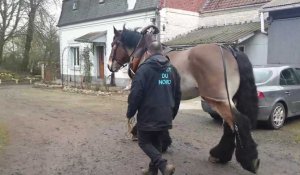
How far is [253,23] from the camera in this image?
736 inches

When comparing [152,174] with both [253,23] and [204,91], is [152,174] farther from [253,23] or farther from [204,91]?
[253,23]

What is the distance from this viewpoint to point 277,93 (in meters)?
9.54

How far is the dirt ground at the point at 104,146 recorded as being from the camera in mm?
6090

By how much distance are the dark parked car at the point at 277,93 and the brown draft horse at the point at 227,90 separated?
329 cm

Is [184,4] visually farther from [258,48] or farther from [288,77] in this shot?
[288,77]

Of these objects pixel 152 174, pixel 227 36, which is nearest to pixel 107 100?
pixel 227 36

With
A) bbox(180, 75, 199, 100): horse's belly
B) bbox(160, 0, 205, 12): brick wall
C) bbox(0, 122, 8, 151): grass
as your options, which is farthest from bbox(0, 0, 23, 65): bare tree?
bbox(180, 75, 199, 100): horse's belly

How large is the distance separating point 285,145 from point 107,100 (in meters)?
9.62

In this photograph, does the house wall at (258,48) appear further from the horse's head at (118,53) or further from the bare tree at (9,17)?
the bare tree at (9,17)

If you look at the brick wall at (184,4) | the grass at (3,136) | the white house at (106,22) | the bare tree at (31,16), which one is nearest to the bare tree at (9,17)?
the bare tree at (31,16)

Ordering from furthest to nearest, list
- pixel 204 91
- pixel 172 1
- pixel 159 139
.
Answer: pixel 172 1 < pixel 204 91 < pixel 159 139

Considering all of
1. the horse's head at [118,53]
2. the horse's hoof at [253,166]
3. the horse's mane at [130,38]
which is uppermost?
the horse's mane at [130,38]

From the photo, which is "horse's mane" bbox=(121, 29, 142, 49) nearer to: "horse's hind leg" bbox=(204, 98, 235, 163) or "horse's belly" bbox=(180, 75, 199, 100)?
"horse's belly" bbox=(180, 75, 199, 100)

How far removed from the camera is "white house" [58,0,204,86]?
2119cm
